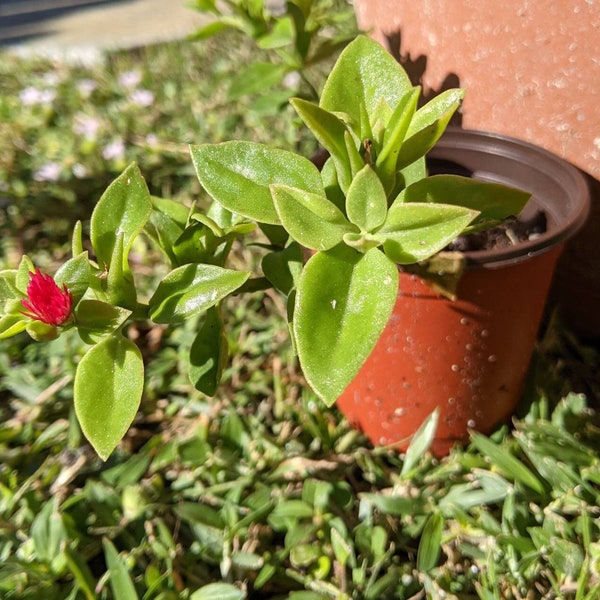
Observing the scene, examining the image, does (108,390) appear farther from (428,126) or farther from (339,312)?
(428,126)

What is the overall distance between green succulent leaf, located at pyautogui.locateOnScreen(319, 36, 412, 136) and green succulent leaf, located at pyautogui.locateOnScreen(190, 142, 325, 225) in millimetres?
79

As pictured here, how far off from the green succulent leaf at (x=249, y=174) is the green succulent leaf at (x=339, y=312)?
0.10 m

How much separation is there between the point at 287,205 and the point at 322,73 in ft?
4.36

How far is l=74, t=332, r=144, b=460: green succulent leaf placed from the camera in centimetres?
62

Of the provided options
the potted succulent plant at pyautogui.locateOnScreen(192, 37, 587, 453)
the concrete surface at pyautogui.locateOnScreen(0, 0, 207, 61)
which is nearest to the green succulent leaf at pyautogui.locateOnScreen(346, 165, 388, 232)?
the potted succulent plant at pyautogui.locateOnScreen(192, 37, 587, 453)

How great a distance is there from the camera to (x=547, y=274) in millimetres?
816

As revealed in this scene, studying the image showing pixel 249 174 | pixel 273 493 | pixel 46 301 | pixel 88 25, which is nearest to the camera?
pixel 46 301

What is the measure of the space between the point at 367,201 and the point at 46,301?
1.08ft

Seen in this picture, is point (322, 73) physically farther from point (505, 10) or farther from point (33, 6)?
point (33, 6)

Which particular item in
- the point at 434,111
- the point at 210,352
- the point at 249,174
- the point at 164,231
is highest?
the point at 434,111

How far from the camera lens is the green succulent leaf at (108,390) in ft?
2.04

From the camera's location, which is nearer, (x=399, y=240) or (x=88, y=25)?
(x=399, y=240)

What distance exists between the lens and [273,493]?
0.94 m

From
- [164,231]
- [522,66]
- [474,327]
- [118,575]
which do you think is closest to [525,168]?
[522,66]
